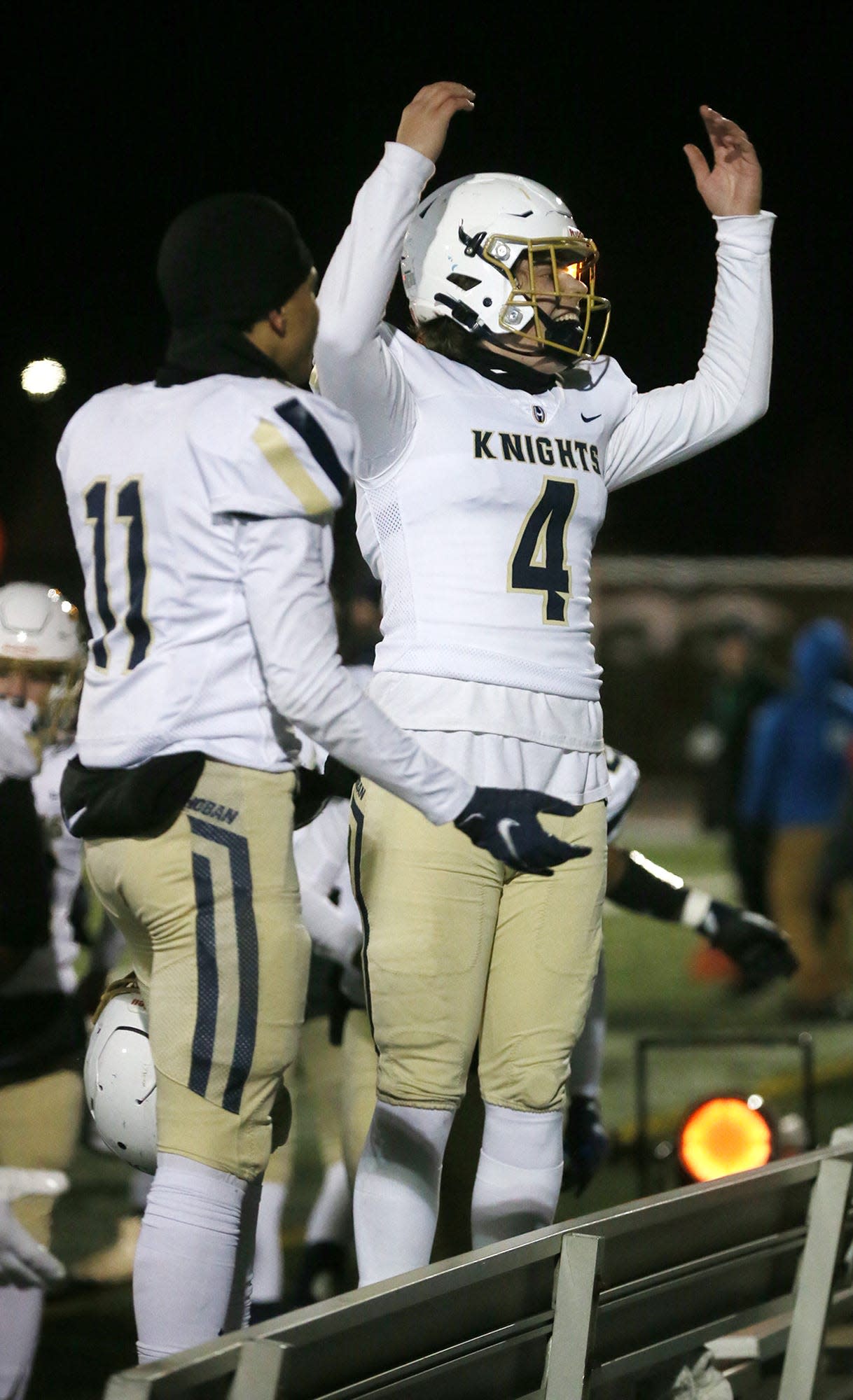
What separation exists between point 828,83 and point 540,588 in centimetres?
479

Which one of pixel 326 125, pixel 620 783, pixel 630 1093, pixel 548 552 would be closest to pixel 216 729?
pixel 548 552

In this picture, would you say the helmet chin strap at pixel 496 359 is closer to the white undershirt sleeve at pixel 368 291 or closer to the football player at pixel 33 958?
the white undershirt sleeve at pixel 368 291

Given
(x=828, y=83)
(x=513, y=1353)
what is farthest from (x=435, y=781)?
(x=828, y=83)

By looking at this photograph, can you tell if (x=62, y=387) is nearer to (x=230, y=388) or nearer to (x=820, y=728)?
(x=230, y=388)

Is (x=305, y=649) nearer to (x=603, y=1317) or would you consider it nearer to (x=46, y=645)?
(x=603, y=1317)

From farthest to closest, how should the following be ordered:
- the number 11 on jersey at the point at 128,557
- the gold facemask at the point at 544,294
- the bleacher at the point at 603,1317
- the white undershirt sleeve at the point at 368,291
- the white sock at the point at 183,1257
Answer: the gold facemask at the point at 544,294
the white undershirt sleeve at the point at 368,291
the number 11 on jersey at the point at 128,557
the white sock at the point at 183,1257
the bleacher at the point at 603,1317

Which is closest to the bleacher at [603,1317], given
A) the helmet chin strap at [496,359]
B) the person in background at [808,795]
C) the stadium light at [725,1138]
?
the stadium light at [725,1138]

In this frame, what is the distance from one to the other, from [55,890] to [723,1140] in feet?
5.40

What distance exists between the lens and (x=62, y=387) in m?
5.72

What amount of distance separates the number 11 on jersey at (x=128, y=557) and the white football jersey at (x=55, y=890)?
1.31 metres

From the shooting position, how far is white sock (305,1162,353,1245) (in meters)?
3.85

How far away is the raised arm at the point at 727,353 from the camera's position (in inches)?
114

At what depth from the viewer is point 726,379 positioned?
9.62 feet

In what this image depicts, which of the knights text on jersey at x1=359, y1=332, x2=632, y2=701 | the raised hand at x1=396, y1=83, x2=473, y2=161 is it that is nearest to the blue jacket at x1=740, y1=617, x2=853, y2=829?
the knights text on jersey at x1=359, y1=332, x2=632, y2=701
